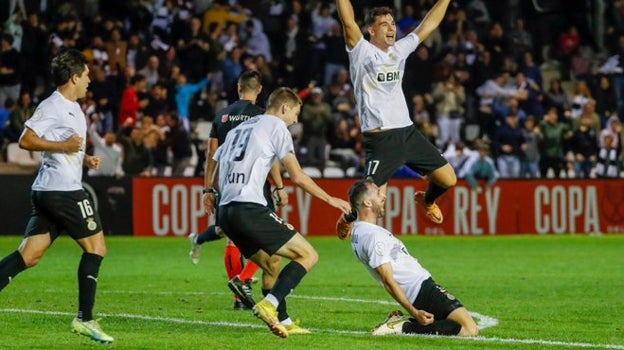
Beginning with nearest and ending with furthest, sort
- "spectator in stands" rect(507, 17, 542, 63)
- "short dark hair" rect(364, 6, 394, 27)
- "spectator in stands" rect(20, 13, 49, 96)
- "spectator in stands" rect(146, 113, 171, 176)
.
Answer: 1. "short dark hair" rect(364, 6, 394, 27)
2. "spectator in stands" rect(146, 113, 171, 176)
3. "spectator in stands" rect(20, 13, 49, 96)
4. "spectator in stands" rect(507, 17, 542, 63)

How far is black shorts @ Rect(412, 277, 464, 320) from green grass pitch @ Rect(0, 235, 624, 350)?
10.8 inches

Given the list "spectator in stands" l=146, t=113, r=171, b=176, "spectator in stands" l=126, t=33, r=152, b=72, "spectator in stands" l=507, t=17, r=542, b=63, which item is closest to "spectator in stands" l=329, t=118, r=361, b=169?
"spectator in stands" l=146, t=113, r=171, b=176

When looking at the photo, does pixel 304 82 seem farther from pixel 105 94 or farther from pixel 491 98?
pixel 105 94

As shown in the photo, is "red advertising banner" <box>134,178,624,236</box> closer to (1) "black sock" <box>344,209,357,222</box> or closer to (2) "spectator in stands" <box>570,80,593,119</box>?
(2) "spectator in stands" <box>570,80,593,119</box>

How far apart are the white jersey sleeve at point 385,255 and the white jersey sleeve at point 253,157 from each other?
2.83 feet

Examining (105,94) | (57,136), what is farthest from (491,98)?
(57,136)

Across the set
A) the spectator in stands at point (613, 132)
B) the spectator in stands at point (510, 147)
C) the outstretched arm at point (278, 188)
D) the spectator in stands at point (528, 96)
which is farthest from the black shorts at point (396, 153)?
the spectator in stands at point (528, 96)

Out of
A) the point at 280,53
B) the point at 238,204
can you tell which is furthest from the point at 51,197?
the point at 280,53

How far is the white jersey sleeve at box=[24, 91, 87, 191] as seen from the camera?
1088 centimetres

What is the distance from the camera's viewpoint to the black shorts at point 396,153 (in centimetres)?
1323

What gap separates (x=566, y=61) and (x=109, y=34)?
36.9ft

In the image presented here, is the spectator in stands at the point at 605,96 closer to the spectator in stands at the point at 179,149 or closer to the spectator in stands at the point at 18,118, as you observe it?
the spectator in stands at the point at 179,149

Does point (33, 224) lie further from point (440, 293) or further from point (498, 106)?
point (498, 106)

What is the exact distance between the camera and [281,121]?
11250 mm
